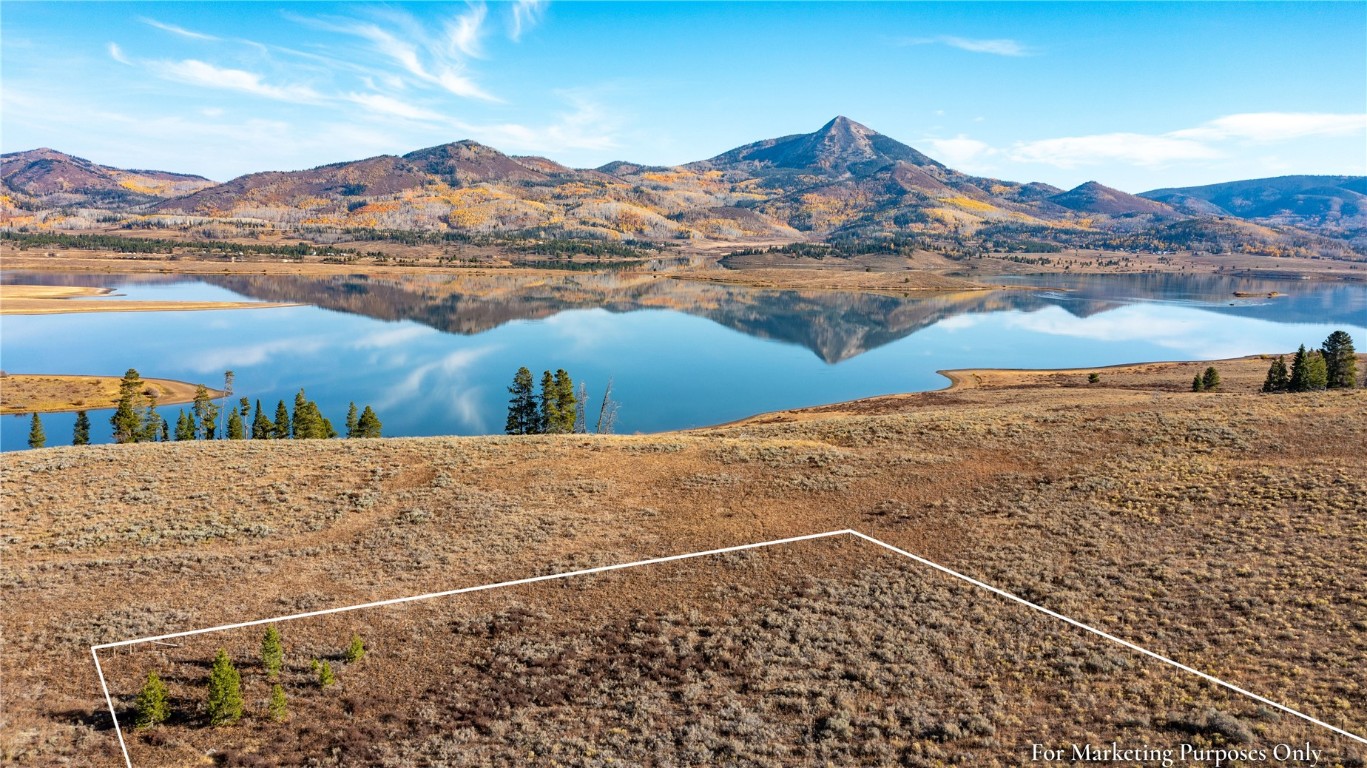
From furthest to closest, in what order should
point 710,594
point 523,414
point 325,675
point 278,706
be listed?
point 523,414
point 710,594
point 325,675
point 278,706

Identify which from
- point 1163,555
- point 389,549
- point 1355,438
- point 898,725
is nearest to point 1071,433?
point 1355,438

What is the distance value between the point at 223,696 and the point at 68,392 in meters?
86.0

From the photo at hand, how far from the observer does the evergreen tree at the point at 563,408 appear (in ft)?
190

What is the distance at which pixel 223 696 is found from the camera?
550 inches

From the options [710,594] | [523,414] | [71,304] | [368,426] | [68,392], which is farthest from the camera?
[71,304]

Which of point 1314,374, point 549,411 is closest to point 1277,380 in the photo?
point 1314,374

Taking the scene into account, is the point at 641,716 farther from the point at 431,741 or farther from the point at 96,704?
the point at 96,704

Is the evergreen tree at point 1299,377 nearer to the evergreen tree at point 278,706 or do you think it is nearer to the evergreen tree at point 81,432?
the evergreen tree at point 278,706

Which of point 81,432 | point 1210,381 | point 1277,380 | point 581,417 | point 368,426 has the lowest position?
point 581,417

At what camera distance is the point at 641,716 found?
14.6m

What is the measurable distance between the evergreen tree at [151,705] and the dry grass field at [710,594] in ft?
1.03

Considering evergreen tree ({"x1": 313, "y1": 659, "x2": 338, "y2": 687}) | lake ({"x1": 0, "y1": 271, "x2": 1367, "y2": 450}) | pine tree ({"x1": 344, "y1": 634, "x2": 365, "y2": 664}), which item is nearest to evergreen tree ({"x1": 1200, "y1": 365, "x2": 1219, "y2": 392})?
lake ({"x1": 0, "y1": 271, "x2": 1367, "y2": 450})

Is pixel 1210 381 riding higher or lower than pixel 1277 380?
lower

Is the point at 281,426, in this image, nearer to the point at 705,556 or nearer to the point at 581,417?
the point at 581,417
